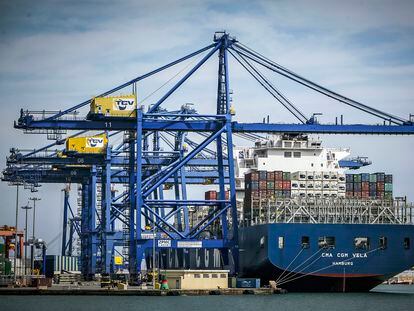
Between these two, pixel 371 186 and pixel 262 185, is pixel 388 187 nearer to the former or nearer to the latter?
pixel 371 186

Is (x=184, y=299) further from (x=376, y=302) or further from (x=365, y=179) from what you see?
(x=365, y=179)

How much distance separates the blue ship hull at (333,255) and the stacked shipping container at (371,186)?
5.01 meters

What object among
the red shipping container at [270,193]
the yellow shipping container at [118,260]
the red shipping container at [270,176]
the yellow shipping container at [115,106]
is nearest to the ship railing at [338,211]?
the red shipping container at [270,193]

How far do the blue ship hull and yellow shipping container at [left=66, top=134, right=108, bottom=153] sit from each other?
24.2 meters

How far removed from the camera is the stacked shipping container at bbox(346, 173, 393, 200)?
263ft

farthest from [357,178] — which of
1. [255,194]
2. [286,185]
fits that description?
[255,194]

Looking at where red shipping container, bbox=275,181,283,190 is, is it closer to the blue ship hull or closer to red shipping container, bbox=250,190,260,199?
red shipping container, bbox=250,190,260,199

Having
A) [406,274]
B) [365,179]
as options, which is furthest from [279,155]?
[406,274]

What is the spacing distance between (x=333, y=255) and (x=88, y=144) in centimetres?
2865

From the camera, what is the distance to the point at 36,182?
343 ft

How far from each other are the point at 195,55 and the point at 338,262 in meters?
17.0

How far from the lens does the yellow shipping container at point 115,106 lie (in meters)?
78.2

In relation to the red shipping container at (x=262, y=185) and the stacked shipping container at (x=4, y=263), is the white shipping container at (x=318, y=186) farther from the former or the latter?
the stacked shipping container at (x=4, y=263)

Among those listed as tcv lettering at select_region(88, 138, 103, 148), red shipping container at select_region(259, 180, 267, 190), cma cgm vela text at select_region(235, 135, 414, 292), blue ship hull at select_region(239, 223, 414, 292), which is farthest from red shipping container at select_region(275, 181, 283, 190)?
tcv lettering at select_region(88, 138, 103, 148)
